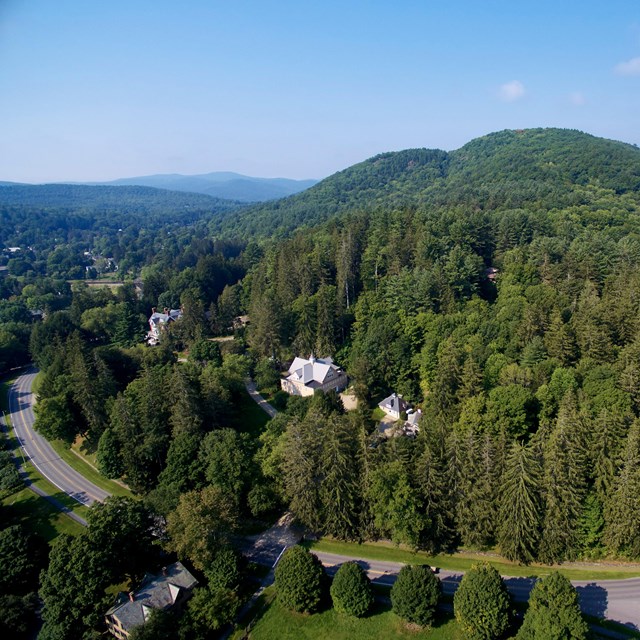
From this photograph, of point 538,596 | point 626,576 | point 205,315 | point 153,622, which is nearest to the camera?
point 538,596

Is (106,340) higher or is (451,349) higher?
(451,349)

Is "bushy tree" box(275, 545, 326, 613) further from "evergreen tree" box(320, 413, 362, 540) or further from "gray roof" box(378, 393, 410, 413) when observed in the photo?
"gray roof" box(378, 393, 410, 413)

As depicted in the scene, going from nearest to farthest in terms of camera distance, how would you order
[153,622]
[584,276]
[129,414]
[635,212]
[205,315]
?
[153,622] → [129,414] → [584,276] → [205,315] → [635,212]

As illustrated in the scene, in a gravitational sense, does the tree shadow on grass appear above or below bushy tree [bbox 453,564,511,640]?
below

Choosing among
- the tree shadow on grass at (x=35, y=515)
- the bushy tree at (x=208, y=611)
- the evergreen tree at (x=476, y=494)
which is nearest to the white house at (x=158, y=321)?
the tree shadow on grass at (x=35, y=515)

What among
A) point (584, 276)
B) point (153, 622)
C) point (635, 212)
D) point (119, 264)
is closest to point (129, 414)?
A: point (153, 622)

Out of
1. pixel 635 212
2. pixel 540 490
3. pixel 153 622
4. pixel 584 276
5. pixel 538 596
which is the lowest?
pixel 153 622

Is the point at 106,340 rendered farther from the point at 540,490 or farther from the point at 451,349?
the point at 540,490

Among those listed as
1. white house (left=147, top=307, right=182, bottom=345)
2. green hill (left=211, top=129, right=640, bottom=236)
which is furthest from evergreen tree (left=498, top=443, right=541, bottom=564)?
green hill (left=211, top=129, right=640, bottom=236)
